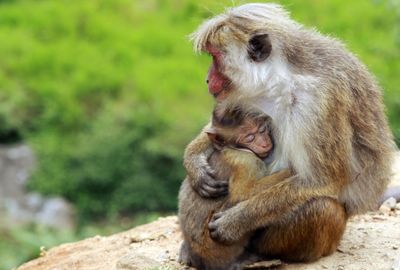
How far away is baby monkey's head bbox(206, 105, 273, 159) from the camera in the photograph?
7.83 metres

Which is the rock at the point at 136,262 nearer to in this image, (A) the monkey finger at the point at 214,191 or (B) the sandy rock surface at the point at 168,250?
(B) the sandy rock surface at the point at 168,250

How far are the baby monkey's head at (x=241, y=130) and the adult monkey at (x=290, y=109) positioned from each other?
9 cm

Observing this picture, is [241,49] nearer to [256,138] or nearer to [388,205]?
[256,138]

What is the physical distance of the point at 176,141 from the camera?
18.5 meters

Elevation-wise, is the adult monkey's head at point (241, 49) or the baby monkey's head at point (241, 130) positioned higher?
the adult monkey's head at point (241, 49)

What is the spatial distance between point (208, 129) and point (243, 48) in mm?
817

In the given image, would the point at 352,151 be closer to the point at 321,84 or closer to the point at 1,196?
the point at 321,84

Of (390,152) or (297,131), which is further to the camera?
(390,152)

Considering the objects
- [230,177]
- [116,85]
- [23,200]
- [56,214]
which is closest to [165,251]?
[230,177]

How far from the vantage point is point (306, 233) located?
7.72m

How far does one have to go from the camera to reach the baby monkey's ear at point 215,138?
809 cm

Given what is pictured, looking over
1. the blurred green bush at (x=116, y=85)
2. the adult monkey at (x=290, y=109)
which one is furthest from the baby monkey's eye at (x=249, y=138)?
the blurred green bush at (x=116, y=85)

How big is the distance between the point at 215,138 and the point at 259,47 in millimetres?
854

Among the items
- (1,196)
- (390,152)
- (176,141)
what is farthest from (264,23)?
(1,196)
